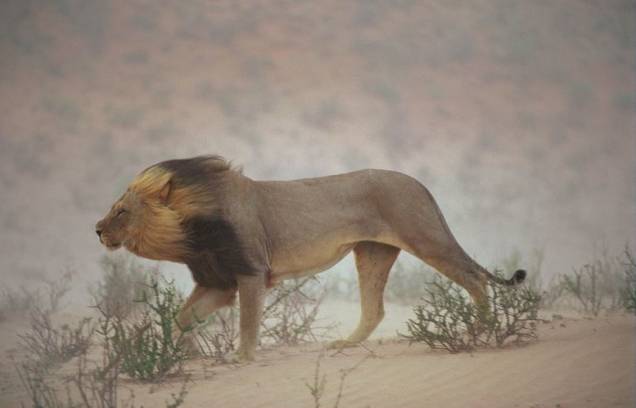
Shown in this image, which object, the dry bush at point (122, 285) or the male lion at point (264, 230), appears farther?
the dry bush at point (122, 285)

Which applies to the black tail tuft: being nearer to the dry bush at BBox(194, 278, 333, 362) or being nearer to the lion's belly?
the lion's belly

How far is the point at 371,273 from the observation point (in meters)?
6.66

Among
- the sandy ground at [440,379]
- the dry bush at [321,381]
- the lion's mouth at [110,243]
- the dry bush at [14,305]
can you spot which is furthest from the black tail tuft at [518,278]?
the dry bush at [14,305]

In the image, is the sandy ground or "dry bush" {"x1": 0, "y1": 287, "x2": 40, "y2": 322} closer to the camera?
the sandy ground

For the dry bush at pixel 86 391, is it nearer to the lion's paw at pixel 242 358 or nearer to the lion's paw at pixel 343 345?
the lion's paw at pixel 242 358

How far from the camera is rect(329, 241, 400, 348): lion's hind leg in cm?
664

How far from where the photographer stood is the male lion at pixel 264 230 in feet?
18.6

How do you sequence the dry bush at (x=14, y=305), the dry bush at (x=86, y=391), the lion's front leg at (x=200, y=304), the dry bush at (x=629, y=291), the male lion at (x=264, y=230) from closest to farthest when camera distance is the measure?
the dry bush at (x=86, y=391)
the male lion at (x=264, y=230)
the lion's front leg at (x=200, y=304)
the dry bush at (x=629, y=291)
the dry bush at (x=14, y=305)

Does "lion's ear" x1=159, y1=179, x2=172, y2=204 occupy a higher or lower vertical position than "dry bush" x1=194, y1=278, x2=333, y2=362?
higher

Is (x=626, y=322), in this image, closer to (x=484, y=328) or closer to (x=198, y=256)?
(x=484, y=328)

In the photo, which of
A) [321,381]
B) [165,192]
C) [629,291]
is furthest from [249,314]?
[629,291]

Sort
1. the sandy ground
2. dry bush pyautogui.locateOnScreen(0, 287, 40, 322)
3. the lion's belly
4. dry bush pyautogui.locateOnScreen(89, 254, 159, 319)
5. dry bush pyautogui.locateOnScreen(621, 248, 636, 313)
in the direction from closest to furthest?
the sandy ground
the lion's belly
dry bush pyautogui.locateOnScreen(621, 248, 636, 313)
dry bush pyautogui.locateOnScreen(89, 254, 159, 319)
dry bush pyautogui.locateOnScreen(0, 287, 40, 322)

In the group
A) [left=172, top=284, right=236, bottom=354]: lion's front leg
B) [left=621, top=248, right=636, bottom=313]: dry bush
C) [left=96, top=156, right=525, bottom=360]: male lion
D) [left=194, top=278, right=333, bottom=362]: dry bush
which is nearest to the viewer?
[left=96, top=156, right=525, bottom=360]: male lion

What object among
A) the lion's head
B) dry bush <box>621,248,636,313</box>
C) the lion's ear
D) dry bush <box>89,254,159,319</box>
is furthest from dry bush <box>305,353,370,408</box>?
dry bush <box>89,254,159,319</box>
